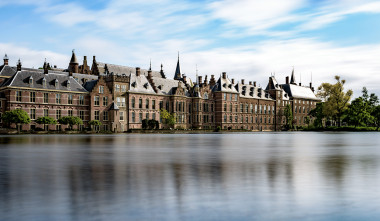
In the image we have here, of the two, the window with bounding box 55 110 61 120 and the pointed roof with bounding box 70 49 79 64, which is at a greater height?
the pointed roof with bounding box 70 49 79 64

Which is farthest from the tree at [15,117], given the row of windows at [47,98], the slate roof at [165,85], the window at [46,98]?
the slate roof at [165,85]

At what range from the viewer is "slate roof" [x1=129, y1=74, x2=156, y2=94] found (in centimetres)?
8679

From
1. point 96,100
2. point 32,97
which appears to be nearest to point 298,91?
point 96,100

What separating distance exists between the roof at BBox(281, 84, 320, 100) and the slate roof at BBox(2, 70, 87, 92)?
84.5m

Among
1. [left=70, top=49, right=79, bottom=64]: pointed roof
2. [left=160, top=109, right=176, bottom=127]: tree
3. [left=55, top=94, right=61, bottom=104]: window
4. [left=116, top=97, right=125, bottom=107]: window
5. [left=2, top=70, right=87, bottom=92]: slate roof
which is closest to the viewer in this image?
[left=2, top=70, right=87, bottom=92]: slate roof

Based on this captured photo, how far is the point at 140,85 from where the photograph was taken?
291ft

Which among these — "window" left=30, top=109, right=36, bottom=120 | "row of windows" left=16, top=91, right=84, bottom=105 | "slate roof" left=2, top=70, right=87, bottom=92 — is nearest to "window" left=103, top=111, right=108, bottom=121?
"row of windows" left=16, top=91, right=84, bottom=105

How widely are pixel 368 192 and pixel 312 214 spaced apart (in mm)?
3035

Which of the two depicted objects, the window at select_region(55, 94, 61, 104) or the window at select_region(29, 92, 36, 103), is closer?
the window at select_region(29, 92, 36, 103)

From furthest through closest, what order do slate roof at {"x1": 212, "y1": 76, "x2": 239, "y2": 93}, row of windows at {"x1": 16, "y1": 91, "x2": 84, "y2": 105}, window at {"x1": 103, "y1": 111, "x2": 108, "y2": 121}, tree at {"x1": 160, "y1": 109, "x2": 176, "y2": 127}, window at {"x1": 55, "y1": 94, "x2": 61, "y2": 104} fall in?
slate roof at {"x1": 212, "y1": 76, "x2": 239, "y2": 93} → tree at {"x1": 160, "y1": 109, "x2": 176, "y2": 127} → window at {"x1": 103, "y1": 111, "x2": 108, "y2": 121} → window at {"x1": 55, "y1": 94, "x2": 61, "y2": 104} → row of windows at {"x1": 16, "y1": 91, "x2": 84, "y2": 105}

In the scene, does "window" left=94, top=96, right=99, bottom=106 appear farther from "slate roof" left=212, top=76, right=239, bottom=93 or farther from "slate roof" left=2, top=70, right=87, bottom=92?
"slate roof" left=212, top=76, right=239, bottom=93

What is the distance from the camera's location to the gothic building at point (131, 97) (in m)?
70.3

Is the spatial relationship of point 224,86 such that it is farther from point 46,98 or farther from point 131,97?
point 46,98

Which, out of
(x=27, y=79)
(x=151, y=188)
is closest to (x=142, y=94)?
(x=27, y=79)
